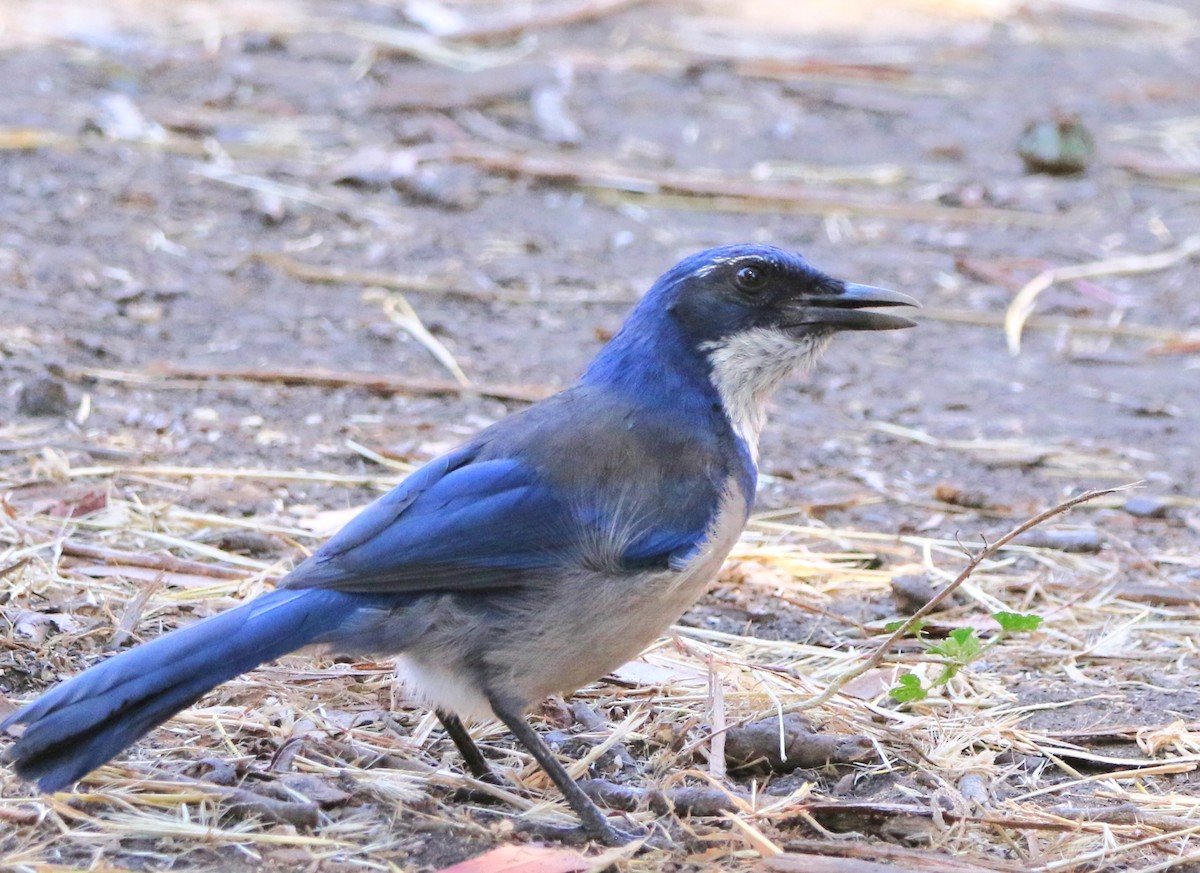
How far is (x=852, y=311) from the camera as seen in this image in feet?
14.8

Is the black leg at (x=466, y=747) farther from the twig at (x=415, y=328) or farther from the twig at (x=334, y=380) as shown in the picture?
the twig at (x=415, y=328)

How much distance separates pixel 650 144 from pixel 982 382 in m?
3.53

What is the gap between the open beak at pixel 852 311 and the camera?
14.7 ft

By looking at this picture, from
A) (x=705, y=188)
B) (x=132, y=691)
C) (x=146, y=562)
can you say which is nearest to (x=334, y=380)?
(x=146, y=562)

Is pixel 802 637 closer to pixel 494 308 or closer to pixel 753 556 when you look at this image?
pixel 753 556

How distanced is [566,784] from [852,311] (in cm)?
158

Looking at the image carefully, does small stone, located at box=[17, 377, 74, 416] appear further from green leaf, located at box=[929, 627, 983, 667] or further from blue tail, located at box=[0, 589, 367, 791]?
green leaf, located at box=[929, 627, 983, 667]

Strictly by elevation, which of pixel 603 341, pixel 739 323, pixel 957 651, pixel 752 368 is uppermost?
pixel 739 323

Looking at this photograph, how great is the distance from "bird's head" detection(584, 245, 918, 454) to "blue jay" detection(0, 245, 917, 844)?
0.10 m

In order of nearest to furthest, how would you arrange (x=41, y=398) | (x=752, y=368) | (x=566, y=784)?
1. (x=566, y=784)
2. (x=752, y=368)
3. (x=41, y=398)

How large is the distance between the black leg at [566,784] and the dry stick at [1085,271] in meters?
4.93

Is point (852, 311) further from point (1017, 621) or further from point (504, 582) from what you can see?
point (504, 582)

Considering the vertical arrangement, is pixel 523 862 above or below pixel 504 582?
below

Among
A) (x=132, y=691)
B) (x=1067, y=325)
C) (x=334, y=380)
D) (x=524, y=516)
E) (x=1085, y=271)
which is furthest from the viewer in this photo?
(x=1085, y=271)
